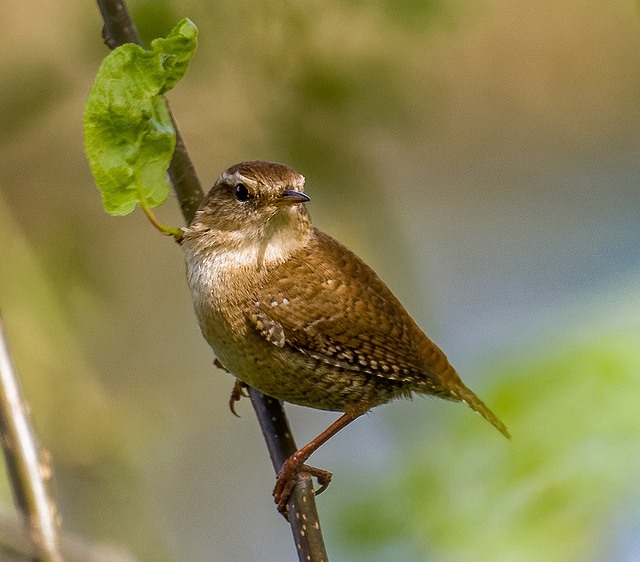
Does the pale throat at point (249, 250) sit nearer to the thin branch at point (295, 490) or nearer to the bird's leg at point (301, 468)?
the thin branch at point (295, 490)

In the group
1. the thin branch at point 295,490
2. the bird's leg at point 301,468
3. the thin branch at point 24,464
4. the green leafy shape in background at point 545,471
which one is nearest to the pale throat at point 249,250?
the thin branch at point 295,490

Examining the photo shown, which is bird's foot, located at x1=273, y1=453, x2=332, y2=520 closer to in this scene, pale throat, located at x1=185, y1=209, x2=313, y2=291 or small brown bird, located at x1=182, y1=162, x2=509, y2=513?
small brown bird, located at x1=182, y1=162, x2=509, y2=513

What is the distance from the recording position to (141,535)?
175cm

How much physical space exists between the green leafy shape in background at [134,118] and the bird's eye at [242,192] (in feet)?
1.57

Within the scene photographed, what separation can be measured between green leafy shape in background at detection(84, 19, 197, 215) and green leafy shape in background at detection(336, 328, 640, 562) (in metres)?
0.76

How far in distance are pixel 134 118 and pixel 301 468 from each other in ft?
2.84

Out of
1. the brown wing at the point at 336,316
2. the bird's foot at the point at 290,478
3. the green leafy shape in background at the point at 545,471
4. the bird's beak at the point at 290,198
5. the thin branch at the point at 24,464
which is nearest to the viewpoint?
the thin branch at the point at 24,464

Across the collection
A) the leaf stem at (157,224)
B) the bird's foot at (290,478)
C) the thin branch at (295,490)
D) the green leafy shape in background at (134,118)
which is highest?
the green leafy shape in background at (134,118)

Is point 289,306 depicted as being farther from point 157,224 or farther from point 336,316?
point 157,224

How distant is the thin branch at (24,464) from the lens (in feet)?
2.42

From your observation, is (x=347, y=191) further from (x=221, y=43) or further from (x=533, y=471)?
(x=533, y=471)

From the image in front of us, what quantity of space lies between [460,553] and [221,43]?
1.46m

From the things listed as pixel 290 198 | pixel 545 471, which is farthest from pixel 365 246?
pixel 545 471

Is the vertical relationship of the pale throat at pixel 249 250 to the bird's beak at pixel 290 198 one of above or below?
below
